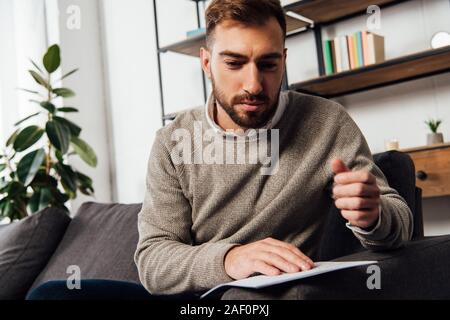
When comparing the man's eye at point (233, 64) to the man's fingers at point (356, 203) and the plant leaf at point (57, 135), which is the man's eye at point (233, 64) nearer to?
the man's fingers at point (356, 203)

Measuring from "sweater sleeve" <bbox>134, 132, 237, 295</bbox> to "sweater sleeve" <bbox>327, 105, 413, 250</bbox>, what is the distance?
10.1 inches

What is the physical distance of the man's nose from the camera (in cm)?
119

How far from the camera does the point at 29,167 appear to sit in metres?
2.82

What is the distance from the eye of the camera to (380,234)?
929 mm

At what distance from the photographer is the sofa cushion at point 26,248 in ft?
6.46

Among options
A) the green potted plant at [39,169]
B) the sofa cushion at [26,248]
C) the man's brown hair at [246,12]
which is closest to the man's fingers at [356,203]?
the man's brown hair at [246,12]

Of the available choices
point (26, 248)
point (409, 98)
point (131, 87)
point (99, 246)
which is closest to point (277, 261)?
point (99, 246)

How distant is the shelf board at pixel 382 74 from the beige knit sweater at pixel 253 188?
3.65 ft

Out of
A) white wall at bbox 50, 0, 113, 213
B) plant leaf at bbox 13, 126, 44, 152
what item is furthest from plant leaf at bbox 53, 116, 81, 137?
white wall at bbox 50, 0, 113, 213

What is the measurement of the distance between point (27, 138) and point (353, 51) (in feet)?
5.74

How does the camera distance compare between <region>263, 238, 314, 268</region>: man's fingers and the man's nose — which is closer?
<region>263, 238, 314, 268</region>: man's fingers

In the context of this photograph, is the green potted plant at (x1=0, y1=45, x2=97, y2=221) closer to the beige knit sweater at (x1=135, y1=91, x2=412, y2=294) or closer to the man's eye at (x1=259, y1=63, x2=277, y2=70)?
the beige knit sweater at (x1=135, y1=91, x2=412, y2=294)

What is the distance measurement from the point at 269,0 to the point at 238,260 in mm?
643
